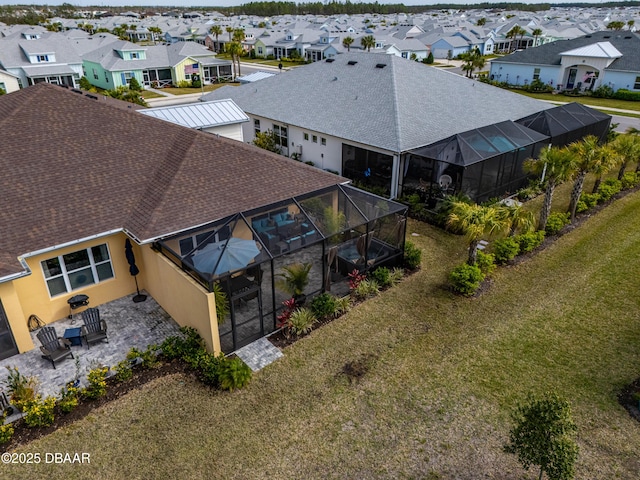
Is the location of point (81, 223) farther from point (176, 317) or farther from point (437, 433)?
point (437, 433)

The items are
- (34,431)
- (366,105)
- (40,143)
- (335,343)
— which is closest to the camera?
(34,431)

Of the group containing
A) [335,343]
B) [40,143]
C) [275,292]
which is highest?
[40,143]

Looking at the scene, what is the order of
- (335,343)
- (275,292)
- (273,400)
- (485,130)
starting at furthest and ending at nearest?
(485,130), (275,292), (335,343), (273,400)

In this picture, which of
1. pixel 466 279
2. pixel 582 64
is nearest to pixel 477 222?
pixel 466 279

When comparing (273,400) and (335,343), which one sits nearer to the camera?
(273,400)

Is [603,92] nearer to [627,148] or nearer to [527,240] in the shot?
[627,148]

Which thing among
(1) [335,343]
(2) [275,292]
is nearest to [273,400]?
(1) [335,343]

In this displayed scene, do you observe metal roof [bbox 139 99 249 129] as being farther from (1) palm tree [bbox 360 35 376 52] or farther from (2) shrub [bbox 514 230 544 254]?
(1) palm tree [bbox 360 35 376 52]
